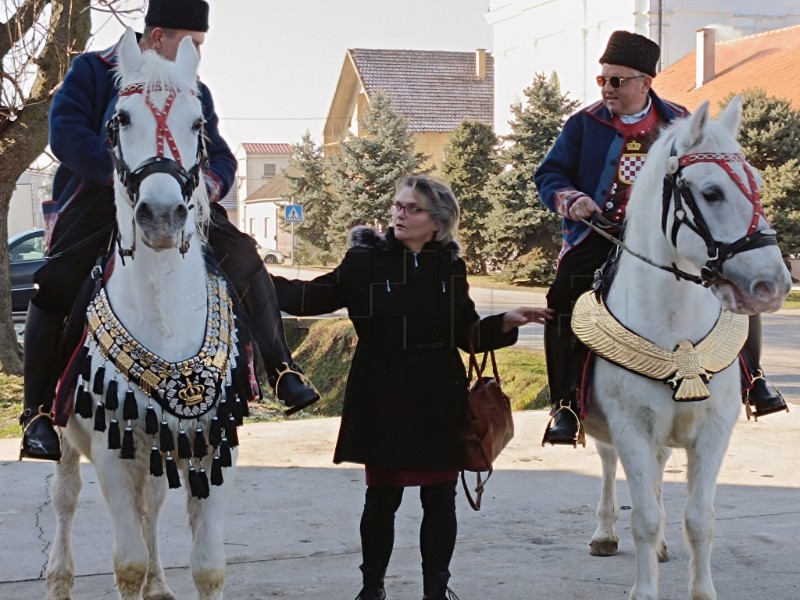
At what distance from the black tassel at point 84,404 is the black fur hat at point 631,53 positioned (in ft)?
9.15

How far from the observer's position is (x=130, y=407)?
149 inches

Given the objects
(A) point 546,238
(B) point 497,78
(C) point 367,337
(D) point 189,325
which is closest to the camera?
(D) point 189,325

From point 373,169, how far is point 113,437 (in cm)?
3079

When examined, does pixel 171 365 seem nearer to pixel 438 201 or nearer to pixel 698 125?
pixel 438 201

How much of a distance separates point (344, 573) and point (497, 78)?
40769 mm

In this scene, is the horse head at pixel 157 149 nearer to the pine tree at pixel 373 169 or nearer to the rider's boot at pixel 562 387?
the rider's boot at pixel 562 387

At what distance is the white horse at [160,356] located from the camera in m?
3.62

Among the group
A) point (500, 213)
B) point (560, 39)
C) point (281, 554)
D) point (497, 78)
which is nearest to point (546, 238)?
point (500, 213)

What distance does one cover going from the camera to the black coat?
4.47m

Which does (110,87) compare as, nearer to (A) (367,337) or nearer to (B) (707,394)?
(A) (367,337)

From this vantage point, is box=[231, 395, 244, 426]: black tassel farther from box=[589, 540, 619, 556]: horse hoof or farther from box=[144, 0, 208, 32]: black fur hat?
box=[589, 540, 619, 556]: horse hoof

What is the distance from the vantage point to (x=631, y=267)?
180 inches

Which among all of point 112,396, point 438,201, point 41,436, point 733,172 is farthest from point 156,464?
point 733,172

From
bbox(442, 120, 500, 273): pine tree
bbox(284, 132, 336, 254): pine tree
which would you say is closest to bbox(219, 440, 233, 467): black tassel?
bbox(442, 120, 500, 273): pine tree
